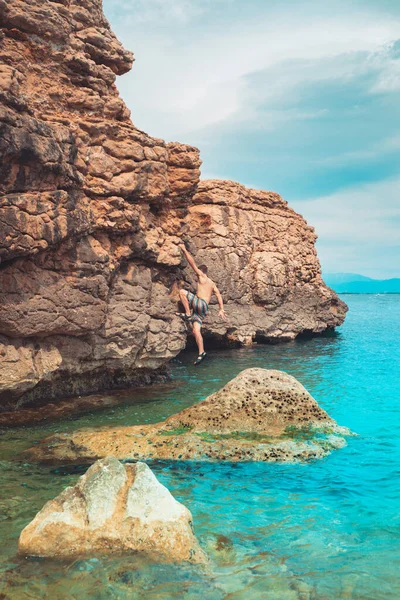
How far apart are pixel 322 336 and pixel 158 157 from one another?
80.7ft

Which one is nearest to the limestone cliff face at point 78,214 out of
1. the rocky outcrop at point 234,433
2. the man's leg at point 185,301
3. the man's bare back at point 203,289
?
the man's leg at point 185,301

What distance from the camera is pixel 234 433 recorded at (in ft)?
36.9

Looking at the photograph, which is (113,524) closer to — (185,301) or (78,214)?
(78,214)

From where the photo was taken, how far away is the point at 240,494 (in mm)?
8680

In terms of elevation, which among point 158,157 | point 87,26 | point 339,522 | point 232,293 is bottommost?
point 339,522

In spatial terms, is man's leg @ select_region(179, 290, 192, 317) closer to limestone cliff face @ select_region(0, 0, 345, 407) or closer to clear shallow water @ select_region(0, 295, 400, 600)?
limestone cliff face @ select_region(0, 0, 345, 407)

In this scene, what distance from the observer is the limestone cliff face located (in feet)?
39.2

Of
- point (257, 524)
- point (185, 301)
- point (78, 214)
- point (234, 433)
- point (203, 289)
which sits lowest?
point (257, 524)

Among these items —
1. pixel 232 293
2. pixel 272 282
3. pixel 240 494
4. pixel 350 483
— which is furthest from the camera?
pixel 272 282

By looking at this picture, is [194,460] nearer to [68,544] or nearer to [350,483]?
[350,483]

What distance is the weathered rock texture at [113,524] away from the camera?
20.0 ft

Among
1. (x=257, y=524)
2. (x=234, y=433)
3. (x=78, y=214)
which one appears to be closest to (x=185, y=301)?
(x=78, y=214)

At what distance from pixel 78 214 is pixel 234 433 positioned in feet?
22.0

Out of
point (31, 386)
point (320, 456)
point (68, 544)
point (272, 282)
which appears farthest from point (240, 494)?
point (272, 282)
